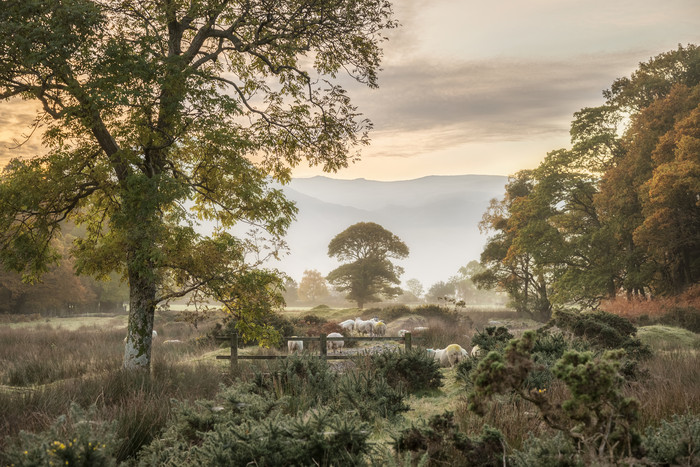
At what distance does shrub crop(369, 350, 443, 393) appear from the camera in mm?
10898

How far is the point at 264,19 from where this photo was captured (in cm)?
1381

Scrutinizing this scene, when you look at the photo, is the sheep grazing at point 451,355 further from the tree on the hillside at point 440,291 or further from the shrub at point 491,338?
the tree on the hillside at point 440,291

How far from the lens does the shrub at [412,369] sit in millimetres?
10898

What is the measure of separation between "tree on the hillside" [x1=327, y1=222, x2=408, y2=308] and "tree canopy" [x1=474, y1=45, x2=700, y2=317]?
12.5m

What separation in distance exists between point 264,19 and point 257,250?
690 centimetres

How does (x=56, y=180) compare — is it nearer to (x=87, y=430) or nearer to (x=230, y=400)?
(x=230, y=400)

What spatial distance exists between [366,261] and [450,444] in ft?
140

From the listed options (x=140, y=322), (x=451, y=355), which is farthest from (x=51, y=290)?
(x=451, y=355)

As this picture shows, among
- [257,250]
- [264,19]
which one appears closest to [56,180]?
[257,250]

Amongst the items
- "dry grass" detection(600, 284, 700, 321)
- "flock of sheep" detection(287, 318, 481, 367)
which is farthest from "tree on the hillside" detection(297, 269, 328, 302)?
"dry grass" detection(600, 284, 700, 321)

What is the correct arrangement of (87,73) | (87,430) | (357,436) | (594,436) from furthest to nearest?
(87,73), (357,436), (87,430), (594,436)

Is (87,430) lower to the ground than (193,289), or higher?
lower

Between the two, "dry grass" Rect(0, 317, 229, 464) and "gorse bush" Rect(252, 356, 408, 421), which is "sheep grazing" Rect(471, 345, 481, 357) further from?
"dry grass" Rect(0, 317, 229, 464)

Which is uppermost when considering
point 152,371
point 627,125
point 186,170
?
point 627,125
